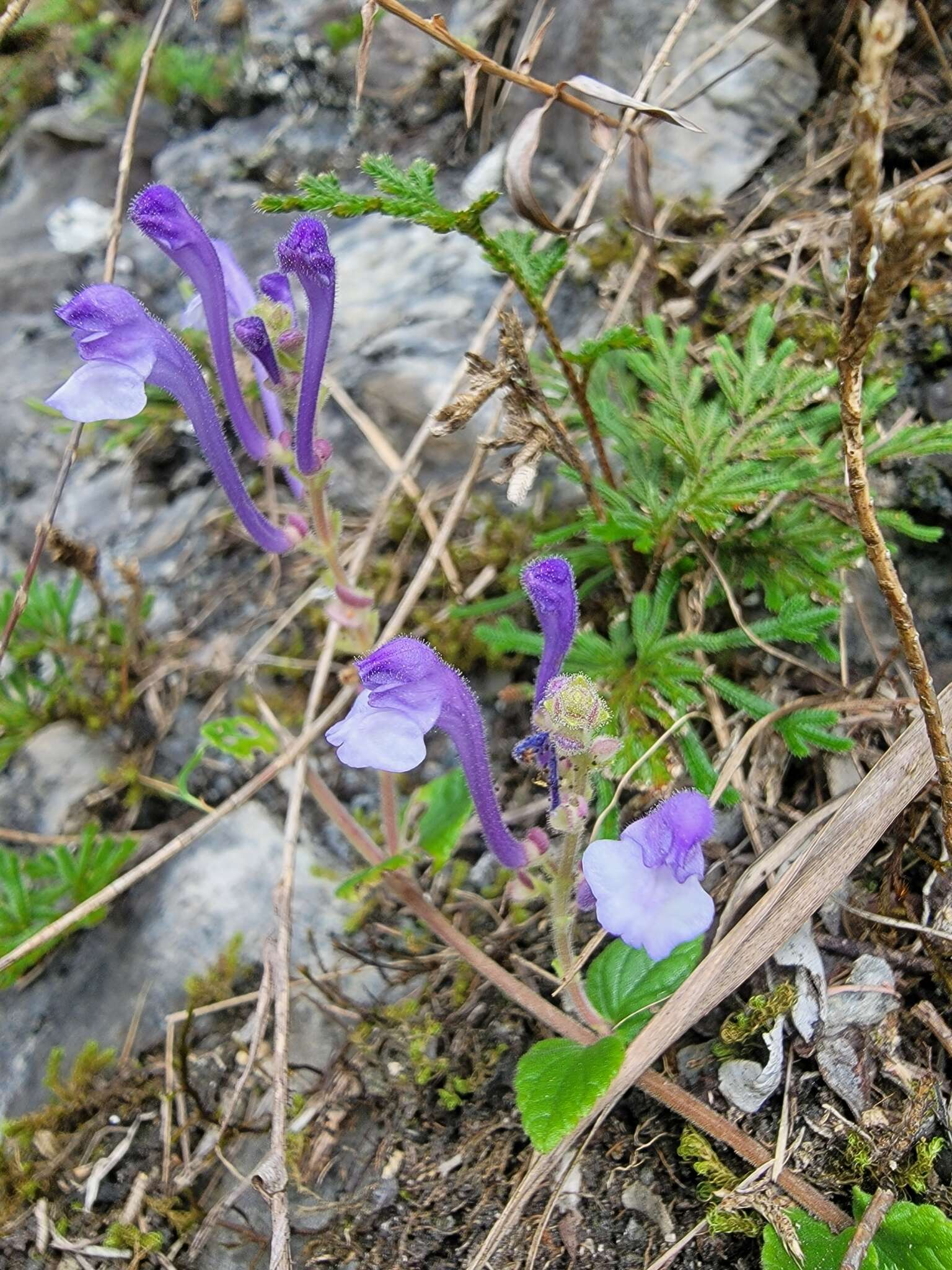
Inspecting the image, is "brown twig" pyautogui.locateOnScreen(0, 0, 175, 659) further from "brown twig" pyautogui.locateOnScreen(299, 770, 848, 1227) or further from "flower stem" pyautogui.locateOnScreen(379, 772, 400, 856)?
"flower stem" pyautogui.locateOnScreen(379, 772, 400, 856)

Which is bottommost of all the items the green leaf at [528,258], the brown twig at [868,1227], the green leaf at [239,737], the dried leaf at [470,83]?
the brown twig at [868,1227]

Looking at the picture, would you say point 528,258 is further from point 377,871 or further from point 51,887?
point 51,887

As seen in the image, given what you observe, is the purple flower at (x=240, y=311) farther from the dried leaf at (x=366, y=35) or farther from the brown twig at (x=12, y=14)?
the brown twig at (x=12, y=14)

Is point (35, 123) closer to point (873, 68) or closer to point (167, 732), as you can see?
point (167, 732)

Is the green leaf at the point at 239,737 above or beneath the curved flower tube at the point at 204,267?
beneath

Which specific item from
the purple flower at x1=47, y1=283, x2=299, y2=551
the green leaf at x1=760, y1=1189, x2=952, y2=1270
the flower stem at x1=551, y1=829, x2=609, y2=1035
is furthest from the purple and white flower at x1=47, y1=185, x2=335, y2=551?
the green leaf at x1=760, y1=1189, x2=952, y2=1270

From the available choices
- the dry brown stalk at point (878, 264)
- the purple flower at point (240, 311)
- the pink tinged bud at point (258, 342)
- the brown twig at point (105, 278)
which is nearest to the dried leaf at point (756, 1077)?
the dry brown stalk at point (878, 264)
